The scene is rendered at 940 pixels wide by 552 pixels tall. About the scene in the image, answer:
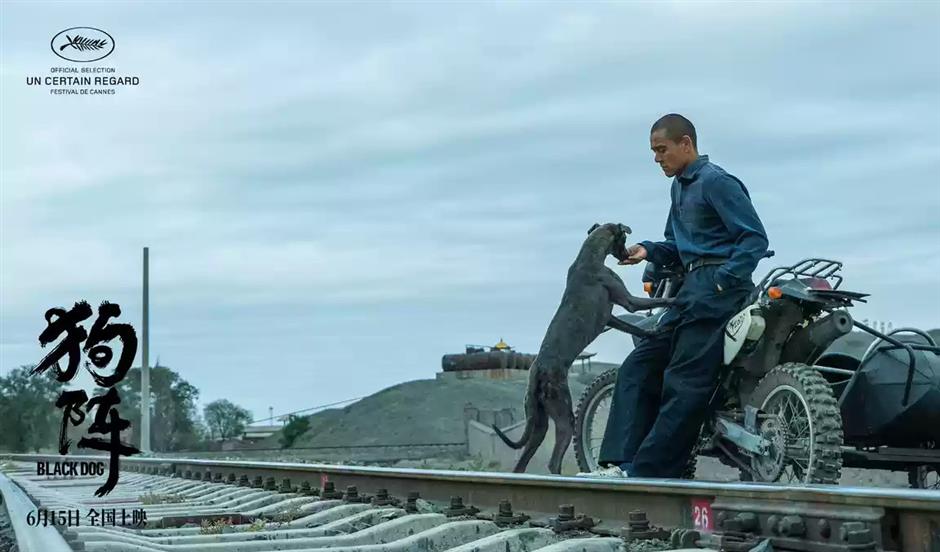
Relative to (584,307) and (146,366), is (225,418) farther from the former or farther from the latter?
(584,307)

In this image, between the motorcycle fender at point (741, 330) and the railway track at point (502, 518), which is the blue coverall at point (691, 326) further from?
the railway track at point (502, 518)

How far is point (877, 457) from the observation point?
5.36 m

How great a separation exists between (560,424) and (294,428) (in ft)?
147

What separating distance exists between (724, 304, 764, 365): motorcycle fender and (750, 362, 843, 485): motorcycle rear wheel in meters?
0.22

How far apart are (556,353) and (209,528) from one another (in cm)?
210

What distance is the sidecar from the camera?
17.0ft

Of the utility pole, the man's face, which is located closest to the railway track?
the man's face

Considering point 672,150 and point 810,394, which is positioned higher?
point 672,150

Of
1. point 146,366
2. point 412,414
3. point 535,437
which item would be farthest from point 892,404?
point 412,414

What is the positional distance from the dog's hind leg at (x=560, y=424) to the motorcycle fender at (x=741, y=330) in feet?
5.11

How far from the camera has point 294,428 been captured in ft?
164

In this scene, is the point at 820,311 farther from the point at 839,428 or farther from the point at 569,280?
the point at 569,280

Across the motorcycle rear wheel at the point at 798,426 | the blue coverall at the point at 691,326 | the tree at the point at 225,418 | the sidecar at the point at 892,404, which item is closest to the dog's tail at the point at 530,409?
the blue coverall at the point at 691,326

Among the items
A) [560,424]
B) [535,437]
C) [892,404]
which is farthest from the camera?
[535,437]
